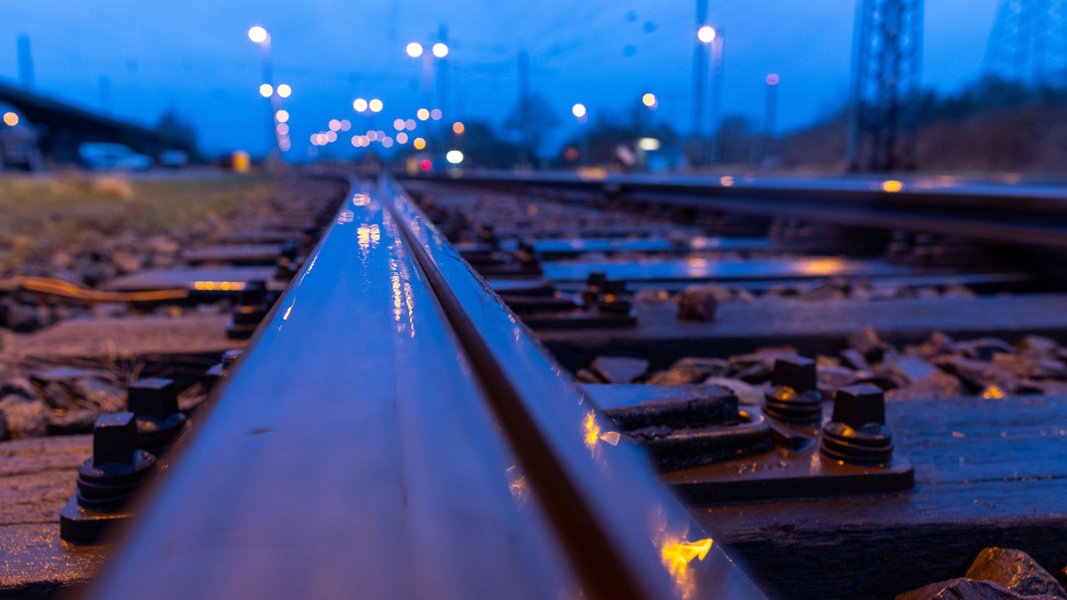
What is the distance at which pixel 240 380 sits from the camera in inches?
25.8

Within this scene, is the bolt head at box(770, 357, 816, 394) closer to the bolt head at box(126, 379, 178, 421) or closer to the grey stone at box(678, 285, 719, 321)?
the bolt head at box(126, 379, 178, 421)

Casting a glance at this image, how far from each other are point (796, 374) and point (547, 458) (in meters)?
0.97

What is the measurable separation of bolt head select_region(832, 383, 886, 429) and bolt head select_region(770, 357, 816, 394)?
9 centimetres

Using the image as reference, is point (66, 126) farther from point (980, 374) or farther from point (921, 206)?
point (980, 374)

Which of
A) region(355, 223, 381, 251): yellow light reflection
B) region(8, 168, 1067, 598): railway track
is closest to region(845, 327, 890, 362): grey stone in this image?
region(8, 168, 1067, 598): railway track

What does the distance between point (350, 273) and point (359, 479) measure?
0.58 metres

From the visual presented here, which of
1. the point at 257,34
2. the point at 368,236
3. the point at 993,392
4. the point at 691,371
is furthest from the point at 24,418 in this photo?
the point at 257,34

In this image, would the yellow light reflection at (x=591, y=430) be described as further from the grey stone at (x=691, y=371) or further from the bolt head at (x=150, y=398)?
the grey stone at (x=691, y=371)

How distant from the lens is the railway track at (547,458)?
1.52 ft

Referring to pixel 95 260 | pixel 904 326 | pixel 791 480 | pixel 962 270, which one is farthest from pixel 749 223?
pixel 791 480

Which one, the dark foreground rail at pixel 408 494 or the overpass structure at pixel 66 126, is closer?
the dark foreground rail at pixel 408 494

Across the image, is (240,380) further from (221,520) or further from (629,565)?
(629,565)

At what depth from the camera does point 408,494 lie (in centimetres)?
51

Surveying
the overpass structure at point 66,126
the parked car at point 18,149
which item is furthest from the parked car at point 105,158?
the parked car at point 18,149
